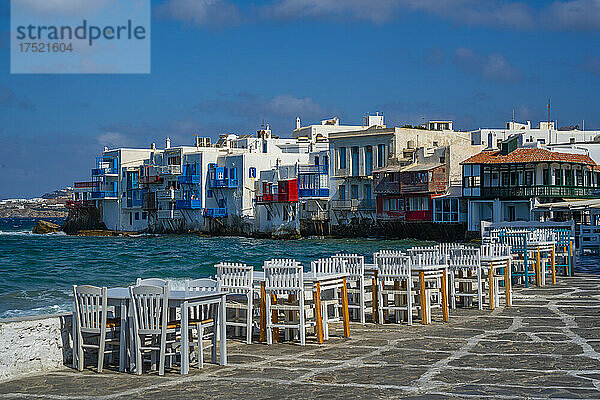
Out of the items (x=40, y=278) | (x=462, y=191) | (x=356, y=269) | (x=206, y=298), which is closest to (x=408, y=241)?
(x=462, y=191)

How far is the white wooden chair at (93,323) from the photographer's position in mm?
9367

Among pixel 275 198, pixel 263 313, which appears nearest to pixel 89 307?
pixel 263 313

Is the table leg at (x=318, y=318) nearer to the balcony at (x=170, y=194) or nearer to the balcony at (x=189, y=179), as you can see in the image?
the balcony at (x=189, y=179)

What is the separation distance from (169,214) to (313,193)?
55.7 ft

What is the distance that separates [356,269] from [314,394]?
17.3ft

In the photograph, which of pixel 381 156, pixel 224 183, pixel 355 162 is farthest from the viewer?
pixel 224 183

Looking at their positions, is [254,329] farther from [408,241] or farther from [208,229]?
[208,229]

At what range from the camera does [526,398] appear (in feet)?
24.9

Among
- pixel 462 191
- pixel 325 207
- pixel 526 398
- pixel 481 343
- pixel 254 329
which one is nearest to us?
pixel 526 398

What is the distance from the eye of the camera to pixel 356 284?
1338cm

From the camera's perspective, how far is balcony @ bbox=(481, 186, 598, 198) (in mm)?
54219

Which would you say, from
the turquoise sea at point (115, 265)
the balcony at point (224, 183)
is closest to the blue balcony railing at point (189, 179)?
the balcony at point (224, 183)

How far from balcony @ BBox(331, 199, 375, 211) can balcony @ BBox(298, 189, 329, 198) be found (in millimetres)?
1010

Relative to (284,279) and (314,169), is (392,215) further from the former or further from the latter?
(284,279)
